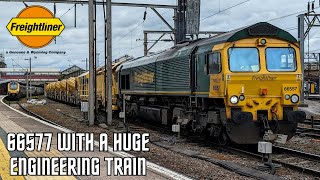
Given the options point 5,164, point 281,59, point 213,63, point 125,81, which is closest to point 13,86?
point 125,81

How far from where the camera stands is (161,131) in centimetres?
1853

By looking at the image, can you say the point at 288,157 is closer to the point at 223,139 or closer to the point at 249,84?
the point at 223,139

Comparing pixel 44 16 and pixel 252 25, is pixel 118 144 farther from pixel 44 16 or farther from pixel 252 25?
pixel 44 16

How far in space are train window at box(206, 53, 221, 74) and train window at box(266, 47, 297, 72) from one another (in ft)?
4.46

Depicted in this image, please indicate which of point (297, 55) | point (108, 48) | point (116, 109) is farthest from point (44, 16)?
point (297, 55)

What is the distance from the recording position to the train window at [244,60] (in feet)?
39.9

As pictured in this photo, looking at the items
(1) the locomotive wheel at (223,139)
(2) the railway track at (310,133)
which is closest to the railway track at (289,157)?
(1) the locomotive wheel at (223,139)

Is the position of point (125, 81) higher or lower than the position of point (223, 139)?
higher

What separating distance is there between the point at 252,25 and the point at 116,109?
49.3 feet

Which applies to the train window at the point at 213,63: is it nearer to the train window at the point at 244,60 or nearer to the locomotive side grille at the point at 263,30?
the train window at the point at 244,60

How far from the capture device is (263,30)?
1245cm

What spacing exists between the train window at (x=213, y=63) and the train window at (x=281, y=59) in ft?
4.46

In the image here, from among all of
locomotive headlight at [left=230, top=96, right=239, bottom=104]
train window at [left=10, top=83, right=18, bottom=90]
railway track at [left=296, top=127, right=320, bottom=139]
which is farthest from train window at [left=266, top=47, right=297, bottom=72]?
train window at [left=10, top=83, right=18, bottom=90]

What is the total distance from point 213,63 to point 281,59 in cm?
187
